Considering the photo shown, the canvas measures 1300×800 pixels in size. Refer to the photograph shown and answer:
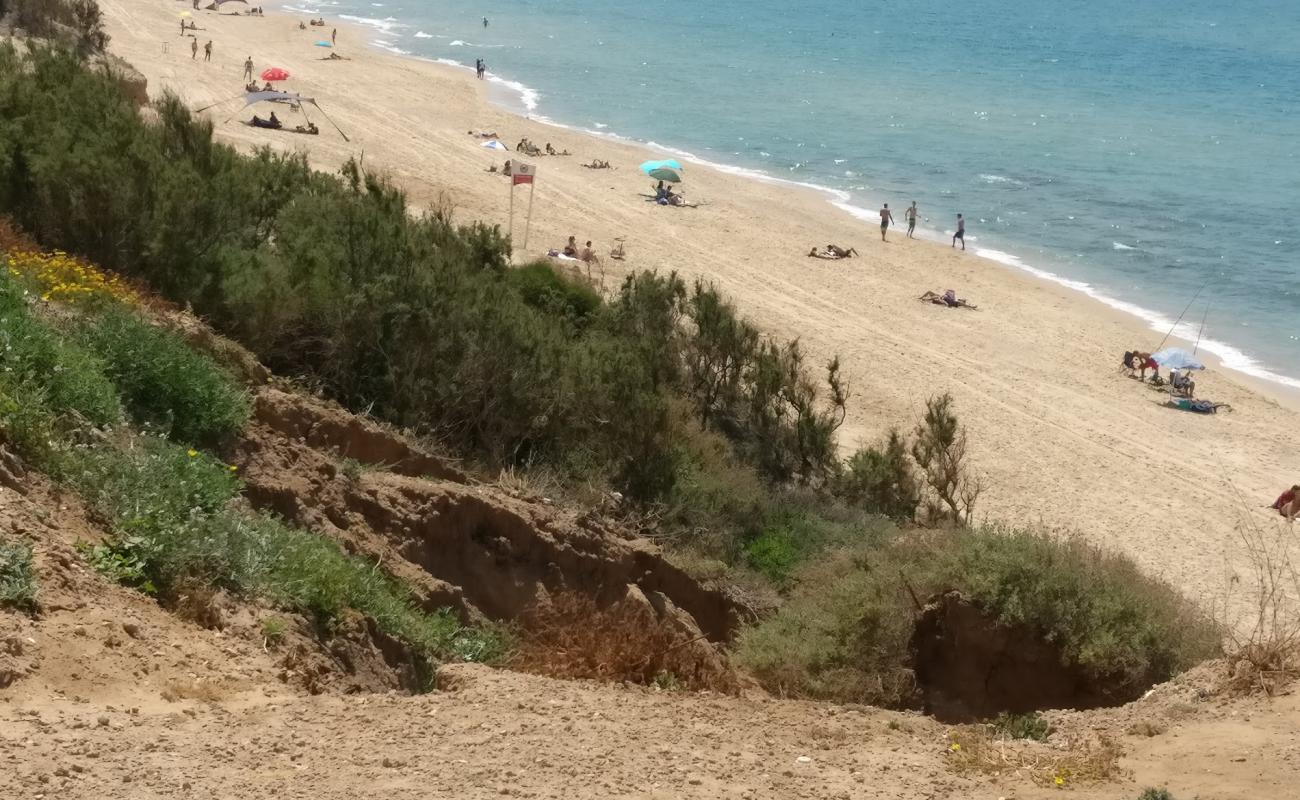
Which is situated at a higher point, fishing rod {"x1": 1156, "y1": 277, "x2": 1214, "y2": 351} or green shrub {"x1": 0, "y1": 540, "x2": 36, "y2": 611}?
green shrub {"x1": 0, "y1": 540, "x2": 36, "y2": 611}

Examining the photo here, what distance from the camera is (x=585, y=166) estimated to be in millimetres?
42656

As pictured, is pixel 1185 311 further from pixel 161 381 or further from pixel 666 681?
pixel 161 381

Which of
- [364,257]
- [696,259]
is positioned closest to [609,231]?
[696,259]

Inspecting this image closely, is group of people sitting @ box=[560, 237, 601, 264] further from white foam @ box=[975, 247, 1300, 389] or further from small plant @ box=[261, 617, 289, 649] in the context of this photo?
small plant @ box=[261, 617, 289, 649]

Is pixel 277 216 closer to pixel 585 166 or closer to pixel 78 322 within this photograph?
pixel 78 322

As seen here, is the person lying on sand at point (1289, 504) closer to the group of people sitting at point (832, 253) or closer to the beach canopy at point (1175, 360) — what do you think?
the beach canopy at point (1175, 360)

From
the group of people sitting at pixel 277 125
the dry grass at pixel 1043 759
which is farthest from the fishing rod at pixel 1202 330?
the dry grass at pixel 1043 759

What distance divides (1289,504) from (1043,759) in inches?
668

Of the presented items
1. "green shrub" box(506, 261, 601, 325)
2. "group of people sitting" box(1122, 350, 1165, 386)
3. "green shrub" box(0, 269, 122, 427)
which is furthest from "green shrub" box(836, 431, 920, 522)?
"group of people sitting" box(1122, 350, 1165, 386)

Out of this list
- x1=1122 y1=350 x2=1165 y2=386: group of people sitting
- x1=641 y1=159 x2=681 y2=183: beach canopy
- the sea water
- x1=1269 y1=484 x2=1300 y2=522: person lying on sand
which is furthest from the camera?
x1=641 y1=159 x2=681 y2=183: beach canopy

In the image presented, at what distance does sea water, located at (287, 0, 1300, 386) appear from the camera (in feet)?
125

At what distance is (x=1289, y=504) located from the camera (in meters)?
21.8

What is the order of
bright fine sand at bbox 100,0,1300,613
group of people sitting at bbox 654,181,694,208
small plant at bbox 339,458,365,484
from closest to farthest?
1. small plant at bbox 339,458,365,484
2. bright fine sand at bbox 100,0,1300,613
3. group of people sitting at bbox 654,181,694,208

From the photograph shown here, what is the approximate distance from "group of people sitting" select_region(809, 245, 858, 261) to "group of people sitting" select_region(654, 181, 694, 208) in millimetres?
4927
